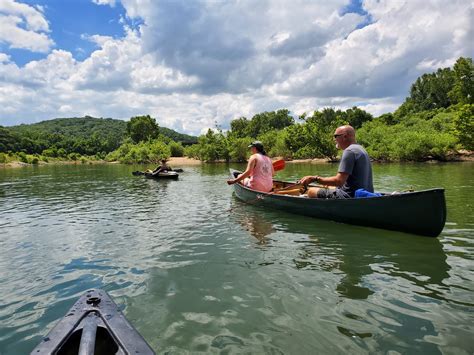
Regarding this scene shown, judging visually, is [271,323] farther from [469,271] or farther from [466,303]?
[469,271]

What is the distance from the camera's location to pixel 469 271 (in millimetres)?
5457

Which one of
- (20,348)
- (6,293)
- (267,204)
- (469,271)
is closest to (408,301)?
(469,271)

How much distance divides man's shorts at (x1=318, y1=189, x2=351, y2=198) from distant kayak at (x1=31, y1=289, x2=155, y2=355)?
635cm

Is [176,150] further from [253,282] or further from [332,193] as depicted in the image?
[253,282]

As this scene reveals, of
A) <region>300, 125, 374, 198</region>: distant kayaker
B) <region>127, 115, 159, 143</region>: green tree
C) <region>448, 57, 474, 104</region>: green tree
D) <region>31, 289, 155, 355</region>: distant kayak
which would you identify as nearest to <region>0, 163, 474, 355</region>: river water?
<region>31, 289, 155, 355</region>: distant kayak

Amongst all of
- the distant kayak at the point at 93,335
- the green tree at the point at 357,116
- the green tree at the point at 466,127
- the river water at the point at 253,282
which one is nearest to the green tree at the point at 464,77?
the green tree at the point at 357,116

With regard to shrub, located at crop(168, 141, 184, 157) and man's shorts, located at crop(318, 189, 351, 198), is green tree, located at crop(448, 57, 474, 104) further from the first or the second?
man's shorts, located at crop(318, 189, 351, 198)

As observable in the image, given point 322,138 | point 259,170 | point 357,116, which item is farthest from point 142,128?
point 259,170

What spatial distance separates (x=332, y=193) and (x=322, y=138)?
139ft

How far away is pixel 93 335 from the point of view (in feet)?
9.66

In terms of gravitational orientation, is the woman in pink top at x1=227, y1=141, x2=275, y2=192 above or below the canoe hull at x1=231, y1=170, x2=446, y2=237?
above

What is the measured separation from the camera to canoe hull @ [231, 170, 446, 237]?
6.97 metres

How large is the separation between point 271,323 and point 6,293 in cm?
397

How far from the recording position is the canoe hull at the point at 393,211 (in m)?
6.97
